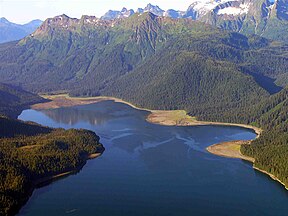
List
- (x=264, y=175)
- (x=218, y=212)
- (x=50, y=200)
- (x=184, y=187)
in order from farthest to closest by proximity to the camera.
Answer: (x=264, y=175) < (x=184, y=187) < (x=50, y=200) < (x=218, y=212)

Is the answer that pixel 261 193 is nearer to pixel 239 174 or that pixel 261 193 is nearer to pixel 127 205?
pixel 239 174

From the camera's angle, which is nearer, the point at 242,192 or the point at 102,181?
the point at 242,192

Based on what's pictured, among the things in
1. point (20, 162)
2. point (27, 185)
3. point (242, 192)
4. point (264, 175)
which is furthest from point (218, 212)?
point (20, 162)

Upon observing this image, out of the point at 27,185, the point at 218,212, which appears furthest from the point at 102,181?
the point at 218,212

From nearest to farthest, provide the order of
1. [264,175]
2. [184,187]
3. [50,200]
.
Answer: [50,200] → [184,187] → [264,175]

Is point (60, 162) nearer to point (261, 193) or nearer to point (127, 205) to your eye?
point (127, 205)

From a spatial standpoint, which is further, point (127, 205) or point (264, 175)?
point (264, 175)

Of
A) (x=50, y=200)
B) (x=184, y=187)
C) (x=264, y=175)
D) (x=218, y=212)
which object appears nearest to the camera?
(x=218, y=212)
